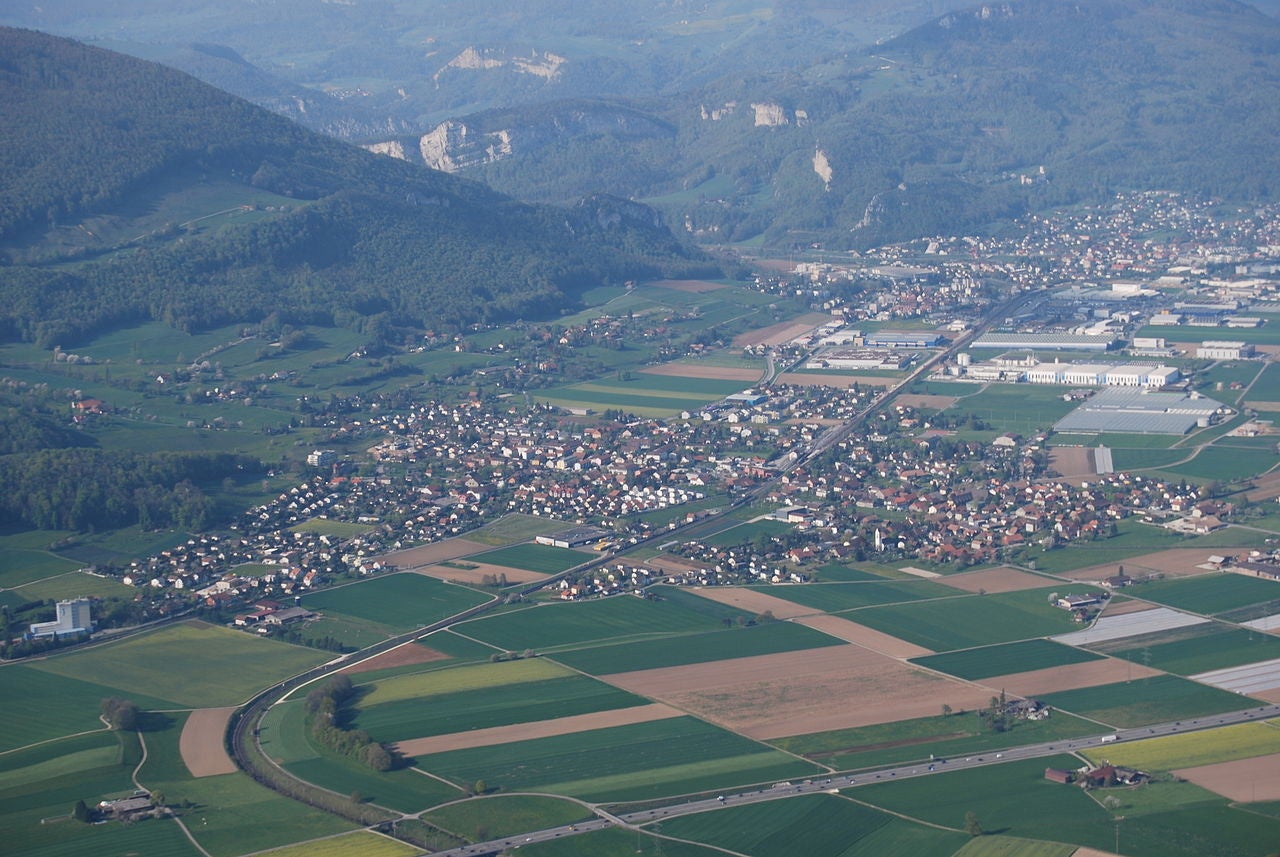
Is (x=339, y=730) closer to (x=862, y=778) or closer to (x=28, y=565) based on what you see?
(x=862, y=778)

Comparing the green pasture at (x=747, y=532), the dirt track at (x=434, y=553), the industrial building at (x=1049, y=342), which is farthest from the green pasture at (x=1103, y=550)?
the industrial building at (x=1049, y=342)

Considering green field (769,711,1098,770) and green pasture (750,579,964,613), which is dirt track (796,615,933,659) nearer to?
green pasture (750,579,964,613)

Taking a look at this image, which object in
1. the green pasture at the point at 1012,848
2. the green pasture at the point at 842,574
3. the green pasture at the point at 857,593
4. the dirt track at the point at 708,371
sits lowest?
the green pasture at the point at 1012,848

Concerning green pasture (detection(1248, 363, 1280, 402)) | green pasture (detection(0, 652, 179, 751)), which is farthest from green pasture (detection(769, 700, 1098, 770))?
green pasture (detection(1248, 363, 1280, 402))

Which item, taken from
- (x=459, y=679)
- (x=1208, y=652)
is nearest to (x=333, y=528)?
(x=459, y=679)

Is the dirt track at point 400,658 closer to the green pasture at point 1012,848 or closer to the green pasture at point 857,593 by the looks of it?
the green pasture at point 857,593
